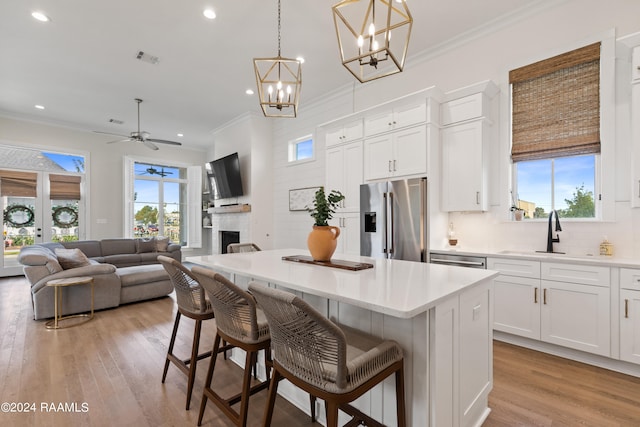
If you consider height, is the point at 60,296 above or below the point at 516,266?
below

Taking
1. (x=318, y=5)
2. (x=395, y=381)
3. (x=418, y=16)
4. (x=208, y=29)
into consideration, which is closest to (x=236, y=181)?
(x=208, y=29)

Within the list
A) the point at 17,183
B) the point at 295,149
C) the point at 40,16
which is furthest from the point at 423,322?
the point at 17,183

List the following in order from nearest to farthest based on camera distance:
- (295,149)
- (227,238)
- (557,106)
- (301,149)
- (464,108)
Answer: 1. (557,106)
2. (464,108)
3. (301,149)
4. (295,149)
5. (227,238)

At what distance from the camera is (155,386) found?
2.30 m

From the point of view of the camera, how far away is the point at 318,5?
3131mm

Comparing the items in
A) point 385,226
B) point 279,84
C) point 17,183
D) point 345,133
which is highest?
point 345,133

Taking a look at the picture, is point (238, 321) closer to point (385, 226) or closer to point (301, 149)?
point (385, 226)

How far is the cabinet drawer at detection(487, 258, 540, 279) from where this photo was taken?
9.22 ft

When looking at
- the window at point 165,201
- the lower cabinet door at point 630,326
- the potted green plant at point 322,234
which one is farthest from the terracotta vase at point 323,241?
the window at point 165,201

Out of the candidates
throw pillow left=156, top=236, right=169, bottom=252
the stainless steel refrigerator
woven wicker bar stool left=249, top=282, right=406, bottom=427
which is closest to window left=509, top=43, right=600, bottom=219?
the stainless steel refrigerator

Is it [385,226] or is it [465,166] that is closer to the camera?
[465,166]

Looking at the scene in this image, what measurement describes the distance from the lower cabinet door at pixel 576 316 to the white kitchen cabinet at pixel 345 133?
2.82 metres

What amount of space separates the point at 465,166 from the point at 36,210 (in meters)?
8.69

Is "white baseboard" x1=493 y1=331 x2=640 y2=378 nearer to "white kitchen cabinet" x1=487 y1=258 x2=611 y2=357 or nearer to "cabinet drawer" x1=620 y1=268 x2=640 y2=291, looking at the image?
"white kitchen cabinet" x1=487 y1=258 x2=611 y2=357
